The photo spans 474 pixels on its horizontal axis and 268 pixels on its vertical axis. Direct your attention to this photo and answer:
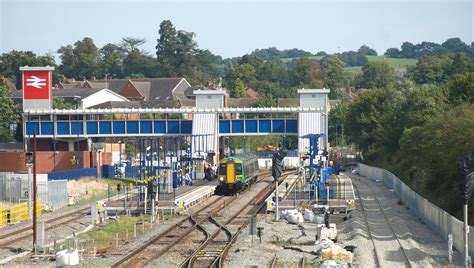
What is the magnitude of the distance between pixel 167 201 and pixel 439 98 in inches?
1354

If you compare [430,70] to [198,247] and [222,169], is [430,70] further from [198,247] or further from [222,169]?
[198,247]

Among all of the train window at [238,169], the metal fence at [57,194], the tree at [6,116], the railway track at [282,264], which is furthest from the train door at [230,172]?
the tree at [6,116]

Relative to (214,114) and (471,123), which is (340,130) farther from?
(471,123)

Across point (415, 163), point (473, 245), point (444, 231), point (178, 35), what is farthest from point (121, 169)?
point (178, 35)

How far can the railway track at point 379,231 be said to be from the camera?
27.9 m

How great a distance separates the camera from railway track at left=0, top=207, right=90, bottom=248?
34.8 meters

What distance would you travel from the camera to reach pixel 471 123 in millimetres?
43375

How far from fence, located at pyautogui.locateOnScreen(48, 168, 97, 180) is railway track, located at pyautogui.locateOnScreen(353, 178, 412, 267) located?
2022 cm

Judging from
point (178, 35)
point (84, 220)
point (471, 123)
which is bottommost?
point (84, 220)

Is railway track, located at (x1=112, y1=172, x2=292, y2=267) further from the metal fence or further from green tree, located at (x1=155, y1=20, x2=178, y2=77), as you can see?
green tree, located at (x1=155, y1=20, x2=178, y2=77)

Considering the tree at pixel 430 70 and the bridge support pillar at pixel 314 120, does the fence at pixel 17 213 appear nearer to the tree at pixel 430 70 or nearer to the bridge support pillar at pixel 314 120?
the bridge support pillar at pixel 314 120

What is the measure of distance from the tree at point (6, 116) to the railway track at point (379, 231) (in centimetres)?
5017

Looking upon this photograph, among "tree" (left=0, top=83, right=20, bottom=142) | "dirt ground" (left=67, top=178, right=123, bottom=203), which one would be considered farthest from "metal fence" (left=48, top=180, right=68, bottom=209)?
"tree" (left=0, top=83, right=20, bottom=142)

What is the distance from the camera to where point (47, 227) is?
128 feet
